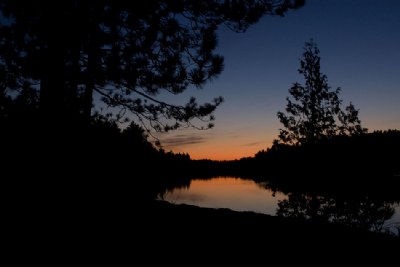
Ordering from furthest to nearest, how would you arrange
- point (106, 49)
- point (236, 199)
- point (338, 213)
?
point (236, 199)
point (338, 213)
point (106, 49)

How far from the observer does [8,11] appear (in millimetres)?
7359

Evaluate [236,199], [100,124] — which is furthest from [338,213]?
[236,199]

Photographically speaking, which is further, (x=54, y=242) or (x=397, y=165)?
(x=397, y=165)

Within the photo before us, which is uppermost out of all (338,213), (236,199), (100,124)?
(100,124)

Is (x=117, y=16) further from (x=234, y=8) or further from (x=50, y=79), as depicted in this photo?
(x=234, y=8)

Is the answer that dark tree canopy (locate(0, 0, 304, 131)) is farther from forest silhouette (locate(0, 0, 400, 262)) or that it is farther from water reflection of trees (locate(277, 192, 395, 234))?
water reflection of trees (locate(277, 192, 395, 234))

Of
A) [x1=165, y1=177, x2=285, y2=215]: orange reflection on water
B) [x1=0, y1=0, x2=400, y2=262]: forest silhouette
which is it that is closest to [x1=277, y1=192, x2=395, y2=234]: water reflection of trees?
[x1=165, y1=177, x2=285, y2=215]: orange reflection on water

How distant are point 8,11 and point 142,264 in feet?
21.0

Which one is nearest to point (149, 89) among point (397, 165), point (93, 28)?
point (93, 28)

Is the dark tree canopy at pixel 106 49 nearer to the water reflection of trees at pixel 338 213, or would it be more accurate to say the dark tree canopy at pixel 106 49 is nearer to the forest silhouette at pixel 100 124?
the forest silhouette at pixel 100 124

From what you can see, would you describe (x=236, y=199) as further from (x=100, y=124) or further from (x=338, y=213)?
(x=100, y=124)

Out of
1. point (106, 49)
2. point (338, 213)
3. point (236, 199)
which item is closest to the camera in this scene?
point (106, 49)

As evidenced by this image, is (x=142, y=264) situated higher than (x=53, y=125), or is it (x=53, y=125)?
(x=53, y=125)

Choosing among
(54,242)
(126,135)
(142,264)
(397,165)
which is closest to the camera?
(142,264)
